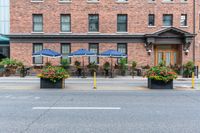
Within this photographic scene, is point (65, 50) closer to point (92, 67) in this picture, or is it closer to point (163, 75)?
point (92, 67)

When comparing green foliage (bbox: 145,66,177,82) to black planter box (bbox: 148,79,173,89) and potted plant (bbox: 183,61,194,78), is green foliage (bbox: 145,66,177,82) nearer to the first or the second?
black planter box (bbox: 148,79,173,89)

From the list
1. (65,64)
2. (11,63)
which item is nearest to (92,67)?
(65,64)

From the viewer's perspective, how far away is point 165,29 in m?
28.0

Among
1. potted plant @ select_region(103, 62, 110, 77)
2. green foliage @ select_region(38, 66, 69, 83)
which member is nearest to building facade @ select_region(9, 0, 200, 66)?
potted plant @ select_region(103, 62, 110, 77)

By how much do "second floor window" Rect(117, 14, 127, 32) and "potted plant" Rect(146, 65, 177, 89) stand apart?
45.7ft

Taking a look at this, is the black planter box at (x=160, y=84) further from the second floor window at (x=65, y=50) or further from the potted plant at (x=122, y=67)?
the second floor window at (x=65, y=50)

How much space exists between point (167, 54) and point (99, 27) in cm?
890

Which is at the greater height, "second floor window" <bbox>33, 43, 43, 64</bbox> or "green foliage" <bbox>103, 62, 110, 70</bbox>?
"second floor window" <bbox>33, 43, 43, 64</bbox>

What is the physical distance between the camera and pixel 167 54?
29.9m

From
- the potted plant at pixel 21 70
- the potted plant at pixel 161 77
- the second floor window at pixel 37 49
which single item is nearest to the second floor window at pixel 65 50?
the second floor window at pixel 37 49

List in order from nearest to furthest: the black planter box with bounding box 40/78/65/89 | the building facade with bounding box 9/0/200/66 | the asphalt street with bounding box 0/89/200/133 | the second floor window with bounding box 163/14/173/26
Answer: the asphalt street with bounding box 0/89/200/133
the black planter box with bounding box 40/78/65/89
the building facade with bounding box 9/0/200/66
the second floor window with bounding box 163/14/173/26

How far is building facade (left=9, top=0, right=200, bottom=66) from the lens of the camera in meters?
28.6

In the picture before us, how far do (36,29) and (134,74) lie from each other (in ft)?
41.5

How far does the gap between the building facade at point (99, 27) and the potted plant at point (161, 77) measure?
43.0 feet
